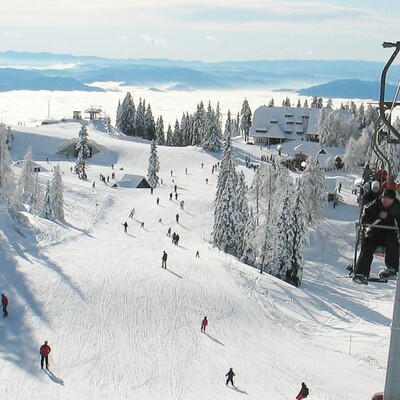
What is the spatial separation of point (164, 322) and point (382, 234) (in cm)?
1931

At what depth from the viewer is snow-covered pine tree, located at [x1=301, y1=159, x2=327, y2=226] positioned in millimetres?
55125

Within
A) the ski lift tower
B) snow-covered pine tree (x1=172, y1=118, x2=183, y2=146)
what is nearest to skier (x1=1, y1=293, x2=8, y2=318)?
the ski lift tower

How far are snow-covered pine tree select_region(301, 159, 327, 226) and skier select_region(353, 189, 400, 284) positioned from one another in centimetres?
4704

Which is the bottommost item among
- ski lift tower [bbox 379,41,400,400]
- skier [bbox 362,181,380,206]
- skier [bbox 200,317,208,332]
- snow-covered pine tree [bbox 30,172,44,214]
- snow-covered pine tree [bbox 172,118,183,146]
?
snow-covered pine tree [bbox 172,118,183,146]

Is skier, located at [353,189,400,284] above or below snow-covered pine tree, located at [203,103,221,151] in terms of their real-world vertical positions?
above

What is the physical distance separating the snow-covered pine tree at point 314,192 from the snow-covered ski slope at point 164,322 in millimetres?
10834

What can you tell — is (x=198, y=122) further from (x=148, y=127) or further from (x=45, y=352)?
(x=45, y=352)

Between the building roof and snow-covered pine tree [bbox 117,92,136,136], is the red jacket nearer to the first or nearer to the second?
the building roof

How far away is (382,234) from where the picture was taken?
7465mm

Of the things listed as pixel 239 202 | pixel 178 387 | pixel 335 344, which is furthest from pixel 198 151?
pixel 178 387

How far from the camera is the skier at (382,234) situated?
674 cm

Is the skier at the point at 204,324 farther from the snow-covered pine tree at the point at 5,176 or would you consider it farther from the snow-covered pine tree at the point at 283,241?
the snow-covered pine tree at the point at 5,176

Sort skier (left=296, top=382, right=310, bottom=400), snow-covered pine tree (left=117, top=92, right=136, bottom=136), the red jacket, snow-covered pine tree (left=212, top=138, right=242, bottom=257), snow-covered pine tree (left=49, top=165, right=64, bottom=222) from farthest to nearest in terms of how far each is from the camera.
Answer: snow-covered pine tree (left=117, top=92, right=136, bottom=136) → snow-covered pine tree (left=212, top=138, right=242, bottom=257) → snow-covered pine tree (left=49, top=165, right=64, bottom=222) → the red jacket → skier (left=296, top=382, right=310, bottom=400)

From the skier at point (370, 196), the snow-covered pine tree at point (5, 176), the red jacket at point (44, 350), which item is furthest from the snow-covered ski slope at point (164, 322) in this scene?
the skier at point (370, 196)
